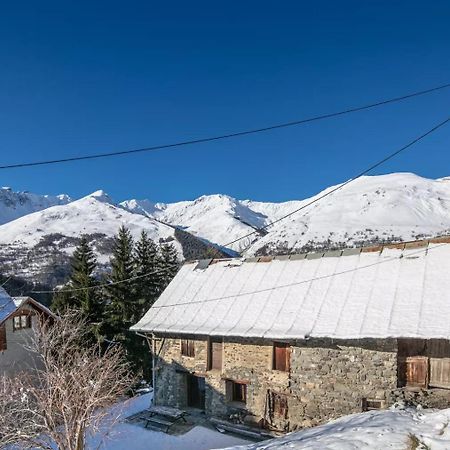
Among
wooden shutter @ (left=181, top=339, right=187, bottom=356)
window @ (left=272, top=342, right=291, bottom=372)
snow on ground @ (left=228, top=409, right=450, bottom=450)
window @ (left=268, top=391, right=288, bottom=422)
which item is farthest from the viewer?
wooden shutter @ (left=181, top=339, right=187, bottom=356)

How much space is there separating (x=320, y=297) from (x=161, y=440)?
8.77m

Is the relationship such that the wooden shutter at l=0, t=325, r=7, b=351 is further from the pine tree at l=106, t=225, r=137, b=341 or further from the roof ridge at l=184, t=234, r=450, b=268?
the roof ridge at l=184, t=234, r=450, b=268

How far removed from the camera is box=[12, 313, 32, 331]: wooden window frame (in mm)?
29500

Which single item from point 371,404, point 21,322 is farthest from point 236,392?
point 21,322

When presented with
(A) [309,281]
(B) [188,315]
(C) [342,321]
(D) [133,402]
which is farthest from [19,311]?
(C) [342,321]

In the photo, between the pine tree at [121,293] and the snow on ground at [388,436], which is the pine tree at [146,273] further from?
the snow on ground at [388,436]

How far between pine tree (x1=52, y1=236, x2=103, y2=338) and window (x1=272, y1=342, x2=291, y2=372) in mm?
16365

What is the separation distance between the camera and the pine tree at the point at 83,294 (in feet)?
101

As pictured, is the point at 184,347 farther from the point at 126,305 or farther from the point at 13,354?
the point at 13,354

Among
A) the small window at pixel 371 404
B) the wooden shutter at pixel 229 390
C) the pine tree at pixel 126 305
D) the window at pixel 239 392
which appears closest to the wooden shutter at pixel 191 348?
the wooden shutter at pixel 229 390

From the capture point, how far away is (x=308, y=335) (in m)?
15.9

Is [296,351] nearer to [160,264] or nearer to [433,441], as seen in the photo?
[433,441]

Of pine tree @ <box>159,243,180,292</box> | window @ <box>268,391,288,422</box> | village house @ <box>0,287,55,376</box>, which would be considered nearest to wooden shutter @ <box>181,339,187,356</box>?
window @ <box>268,391,288,422</box>

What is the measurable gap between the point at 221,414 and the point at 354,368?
6.74m
